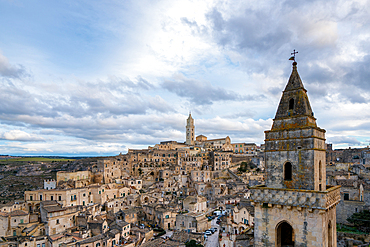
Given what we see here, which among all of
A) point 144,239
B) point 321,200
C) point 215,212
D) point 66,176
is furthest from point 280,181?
point 66,176

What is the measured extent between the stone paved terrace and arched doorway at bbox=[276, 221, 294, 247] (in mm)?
1220

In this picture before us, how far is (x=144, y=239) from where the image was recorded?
37.3 meters

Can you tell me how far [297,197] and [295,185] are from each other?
1.61 ft

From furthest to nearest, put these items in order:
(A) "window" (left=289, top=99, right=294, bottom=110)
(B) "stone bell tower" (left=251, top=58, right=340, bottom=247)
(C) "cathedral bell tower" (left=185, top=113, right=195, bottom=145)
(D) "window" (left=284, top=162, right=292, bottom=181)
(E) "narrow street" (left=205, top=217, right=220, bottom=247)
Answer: (C) "cathedral bell tower" (left=185, top=113, right=195, bottom=145)
(E) "narrow street" (left=205, top=217, right=220, bottom=247)
(A) "window" (left=289, top=99, right=294, bottom=110)
(D) "window" (left=284, top=162, right=292, bottom=181)
(B) "stone bell tower" (left=251, top=58, right=340, bottom=247)

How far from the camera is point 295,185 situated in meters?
9.88

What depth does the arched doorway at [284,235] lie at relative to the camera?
10.4m

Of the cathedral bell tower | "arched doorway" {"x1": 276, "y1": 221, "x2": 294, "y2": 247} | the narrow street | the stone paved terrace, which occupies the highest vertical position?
the cathedral bell tower

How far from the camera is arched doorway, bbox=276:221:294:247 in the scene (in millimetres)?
10398

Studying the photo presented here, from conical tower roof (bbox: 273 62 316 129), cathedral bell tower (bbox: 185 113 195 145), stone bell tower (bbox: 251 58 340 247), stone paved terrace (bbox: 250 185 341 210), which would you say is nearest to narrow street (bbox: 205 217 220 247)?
stone bell tower (bbox: 251 58 340 247)

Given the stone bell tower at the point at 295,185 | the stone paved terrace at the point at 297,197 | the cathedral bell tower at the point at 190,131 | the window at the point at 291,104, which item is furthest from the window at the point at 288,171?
the cathedral bell tower at the point at 190,131

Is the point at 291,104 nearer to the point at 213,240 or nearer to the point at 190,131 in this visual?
the point at 213,240

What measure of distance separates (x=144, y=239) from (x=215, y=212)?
17342 mm

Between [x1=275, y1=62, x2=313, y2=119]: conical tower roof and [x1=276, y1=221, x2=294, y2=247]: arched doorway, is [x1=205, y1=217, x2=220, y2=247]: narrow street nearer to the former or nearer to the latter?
[x1=276, y1=221, x2=294, y2=247]: arched doorway

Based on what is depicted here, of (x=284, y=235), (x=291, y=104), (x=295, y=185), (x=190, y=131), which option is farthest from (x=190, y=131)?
(x=295, y=185)
